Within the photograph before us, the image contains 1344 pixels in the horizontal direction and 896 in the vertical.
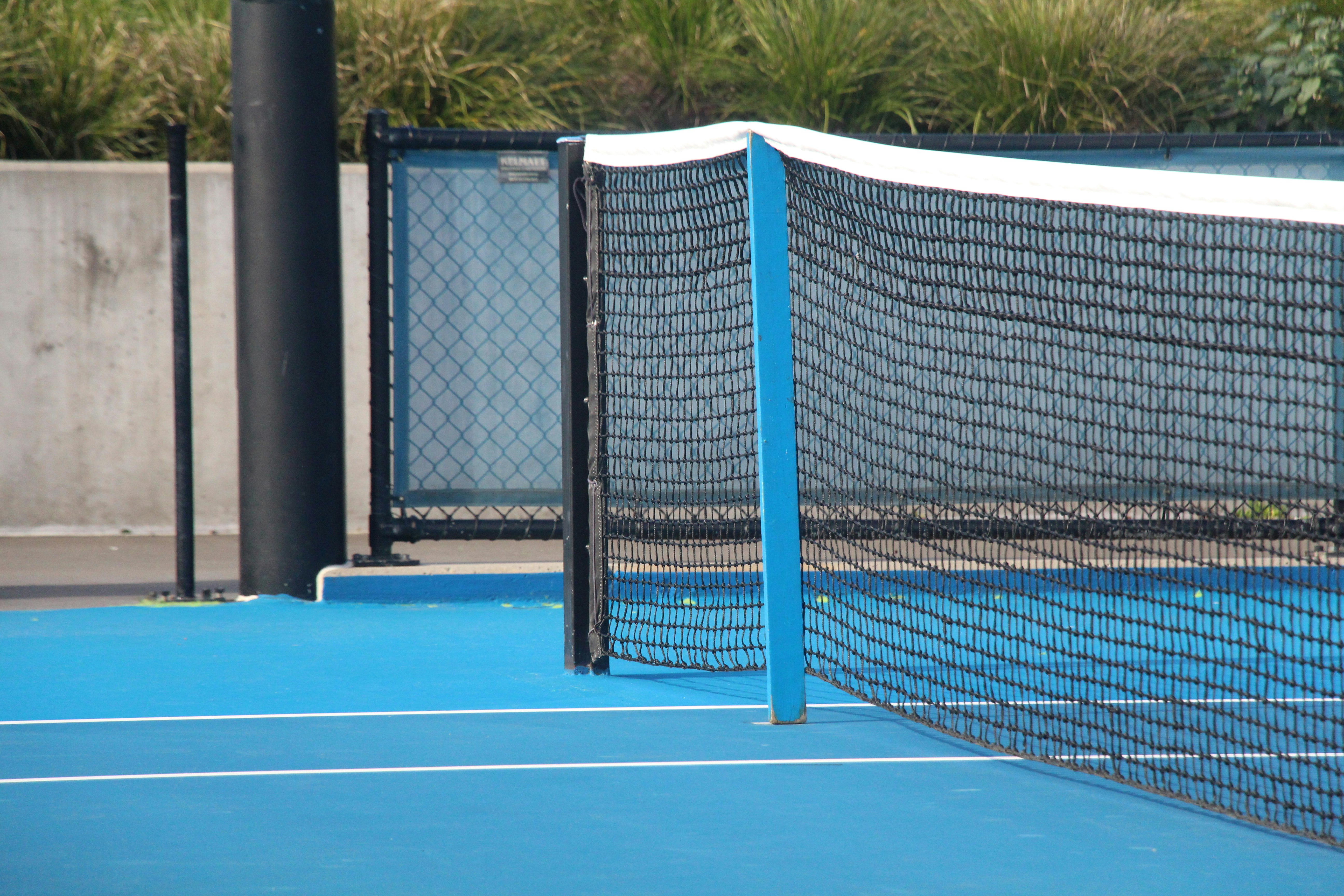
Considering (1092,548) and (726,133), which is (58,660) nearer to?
(726,133)

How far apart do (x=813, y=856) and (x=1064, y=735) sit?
131 centimetres

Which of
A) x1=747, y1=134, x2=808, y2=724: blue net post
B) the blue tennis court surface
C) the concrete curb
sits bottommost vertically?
the blue tennis court surface

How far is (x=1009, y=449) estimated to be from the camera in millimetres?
6785

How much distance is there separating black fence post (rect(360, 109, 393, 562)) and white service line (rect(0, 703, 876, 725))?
2322 millimetres

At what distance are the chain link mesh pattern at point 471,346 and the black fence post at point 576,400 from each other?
6.10ft

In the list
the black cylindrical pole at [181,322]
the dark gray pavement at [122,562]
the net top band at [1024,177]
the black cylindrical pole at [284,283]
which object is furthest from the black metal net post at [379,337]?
the net top band at [1024,177]

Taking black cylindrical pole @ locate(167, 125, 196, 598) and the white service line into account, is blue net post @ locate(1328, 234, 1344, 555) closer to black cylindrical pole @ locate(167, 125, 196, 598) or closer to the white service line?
the white service line

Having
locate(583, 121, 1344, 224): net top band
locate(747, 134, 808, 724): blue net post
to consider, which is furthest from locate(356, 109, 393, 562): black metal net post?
locate(747, 134, 808, 724): blue net post

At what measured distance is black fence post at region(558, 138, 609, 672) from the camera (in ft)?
15.8

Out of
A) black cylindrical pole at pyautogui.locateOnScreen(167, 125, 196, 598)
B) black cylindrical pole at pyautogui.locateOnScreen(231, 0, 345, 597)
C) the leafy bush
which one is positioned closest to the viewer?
black cylindrical pole at pyautogui.locateOnScreen(167, 125, 196, 598)

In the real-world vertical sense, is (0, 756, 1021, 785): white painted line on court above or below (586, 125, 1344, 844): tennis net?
below

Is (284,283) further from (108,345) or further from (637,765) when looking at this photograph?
(637,765)

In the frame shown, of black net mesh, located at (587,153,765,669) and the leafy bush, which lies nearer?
black net mesh, located at (587,153,765,669)

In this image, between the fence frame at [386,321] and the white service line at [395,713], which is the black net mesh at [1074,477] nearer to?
the white service line at [395,713]
